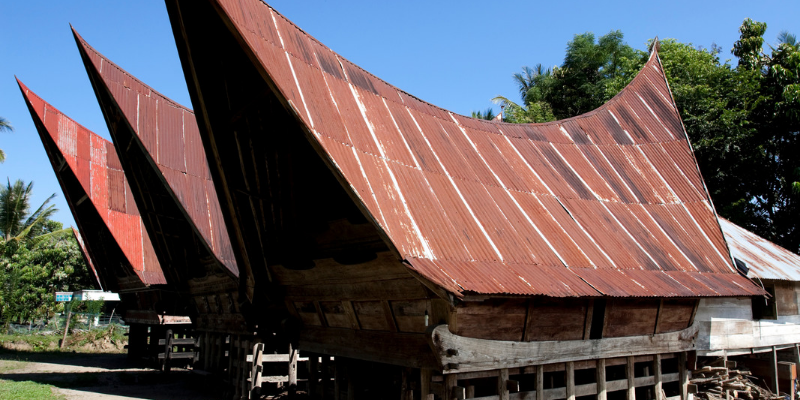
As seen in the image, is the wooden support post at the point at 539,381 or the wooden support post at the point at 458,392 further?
the wooden support post at the point at 539,381

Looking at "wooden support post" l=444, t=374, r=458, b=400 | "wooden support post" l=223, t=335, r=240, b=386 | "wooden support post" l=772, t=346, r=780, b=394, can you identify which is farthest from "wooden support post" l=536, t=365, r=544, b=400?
"wooden support post" l=223, t=335, r=240, b=386

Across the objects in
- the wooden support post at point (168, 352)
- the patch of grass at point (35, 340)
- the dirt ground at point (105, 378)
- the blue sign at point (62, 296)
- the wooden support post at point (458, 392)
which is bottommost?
the dirt ground at point (105, 378)

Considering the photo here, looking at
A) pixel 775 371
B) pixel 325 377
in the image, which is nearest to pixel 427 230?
pixel 325 377

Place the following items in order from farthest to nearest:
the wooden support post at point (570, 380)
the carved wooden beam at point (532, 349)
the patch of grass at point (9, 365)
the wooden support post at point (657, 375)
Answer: the patch of grass at point (9, 365)
the wooden support post at point (657, 375)
the wooden support post at point (570, 380)
the carved wooden beam at point (532, 349)

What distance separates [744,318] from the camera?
13398 mm

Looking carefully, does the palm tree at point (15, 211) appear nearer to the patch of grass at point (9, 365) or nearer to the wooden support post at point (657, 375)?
the patch of grass at point (9, 365)

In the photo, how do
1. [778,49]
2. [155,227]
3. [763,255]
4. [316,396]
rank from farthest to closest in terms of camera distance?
[778,49] < [155,227] < [763,255] < [316,396]

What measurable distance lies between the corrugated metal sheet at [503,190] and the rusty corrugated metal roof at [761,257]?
7.00ft

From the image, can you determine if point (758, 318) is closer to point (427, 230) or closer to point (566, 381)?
point (566, 381)

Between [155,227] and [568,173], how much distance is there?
1190 cm

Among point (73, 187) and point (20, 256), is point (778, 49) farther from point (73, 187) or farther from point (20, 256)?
point (20, 256)

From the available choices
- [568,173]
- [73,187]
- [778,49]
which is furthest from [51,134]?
[778,49]

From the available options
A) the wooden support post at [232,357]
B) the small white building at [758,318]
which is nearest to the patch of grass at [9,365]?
the wooden support post at [232,357]

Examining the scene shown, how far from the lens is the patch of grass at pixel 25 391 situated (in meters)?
13.1
